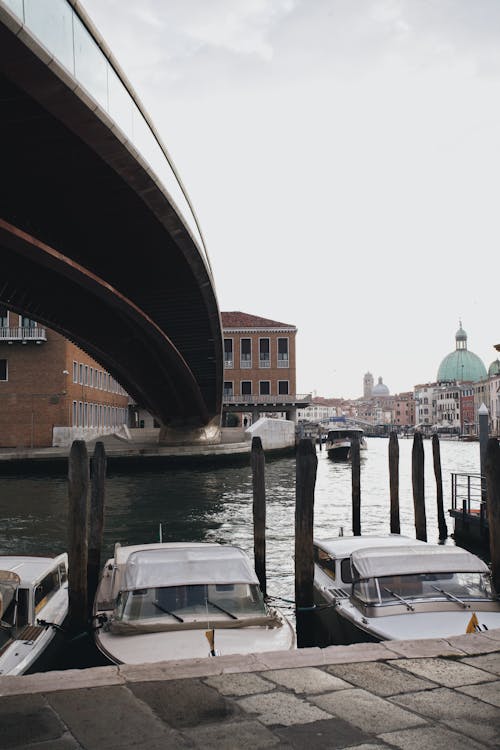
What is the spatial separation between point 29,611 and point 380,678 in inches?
202

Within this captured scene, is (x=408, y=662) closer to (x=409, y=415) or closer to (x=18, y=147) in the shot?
(x=18, y=147)

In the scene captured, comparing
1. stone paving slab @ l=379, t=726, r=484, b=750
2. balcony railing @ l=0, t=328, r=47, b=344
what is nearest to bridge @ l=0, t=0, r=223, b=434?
stone paving slab @ l=379, t=726, r=484, b=750

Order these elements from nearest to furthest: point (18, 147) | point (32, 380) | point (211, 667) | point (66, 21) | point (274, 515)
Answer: point (211, 667) < point (66, 21) < point (18, 147) < point (274, 515) < point (32, 380)

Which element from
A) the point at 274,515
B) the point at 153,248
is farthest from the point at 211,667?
the point at 274,515

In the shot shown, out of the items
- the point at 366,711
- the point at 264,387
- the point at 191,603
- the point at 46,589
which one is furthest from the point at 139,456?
the point at 366,711

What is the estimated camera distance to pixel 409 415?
7446 inches

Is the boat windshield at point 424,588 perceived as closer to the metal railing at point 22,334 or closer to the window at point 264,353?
the metal railing at point 22,334

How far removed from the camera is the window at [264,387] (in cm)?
6378

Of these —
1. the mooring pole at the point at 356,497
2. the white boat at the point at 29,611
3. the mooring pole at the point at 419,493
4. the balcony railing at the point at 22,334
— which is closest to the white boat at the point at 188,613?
the white boat at the point at 29,611

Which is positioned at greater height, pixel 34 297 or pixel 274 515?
pixel 34 297

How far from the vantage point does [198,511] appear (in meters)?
23.3

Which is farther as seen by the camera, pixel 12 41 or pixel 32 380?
pixel 32 380

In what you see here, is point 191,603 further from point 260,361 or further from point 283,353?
point 283,353

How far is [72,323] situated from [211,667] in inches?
876
